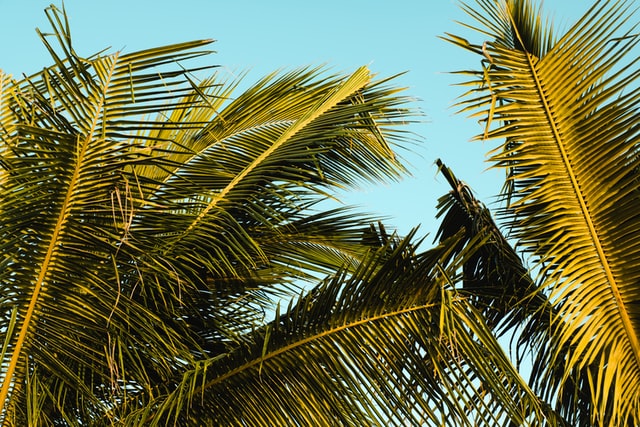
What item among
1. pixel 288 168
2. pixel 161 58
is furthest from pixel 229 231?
pixel 161 58

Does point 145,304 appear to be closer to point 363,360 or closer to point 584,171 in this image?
point 363,360

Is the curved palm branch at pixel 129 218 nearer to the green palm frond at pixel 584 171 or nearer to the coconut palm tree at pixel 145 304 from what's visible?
the coconut palm tree at pixel 145 304

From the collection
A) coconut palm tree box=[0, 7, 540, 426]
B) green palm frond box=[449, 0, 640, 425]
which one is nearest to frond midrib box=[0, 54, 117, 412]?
coconut palm tree box=[0, 7, 540, 426]

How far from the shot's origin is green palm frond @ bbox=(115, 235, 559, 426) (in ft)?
10.4

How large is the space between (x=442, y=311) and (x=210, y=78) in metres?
3.19

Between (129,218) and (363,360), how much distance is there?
3.59 feet

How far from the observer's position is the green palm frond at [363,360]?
3.18 m

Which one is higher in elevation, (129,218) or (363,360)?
(129,218)

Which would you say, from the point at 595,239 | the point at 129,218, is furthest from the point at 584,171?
the point at 129,218

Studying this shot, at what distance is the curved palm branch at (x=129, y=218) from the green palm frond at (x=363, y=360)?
0.28m

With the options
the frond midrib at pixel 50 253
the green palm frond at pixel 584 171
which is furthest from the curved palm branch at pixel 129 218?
the green palm frond at pixel 584 171

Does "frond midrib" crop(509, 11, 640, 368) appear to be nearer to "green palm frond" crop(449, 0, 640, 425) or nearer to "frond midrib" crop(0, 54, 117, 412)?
"green palm frond" crop(449, 0, 640, 425)

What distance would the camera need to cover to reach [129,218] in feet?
9.99

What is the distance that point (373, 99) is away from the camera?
5098mm
